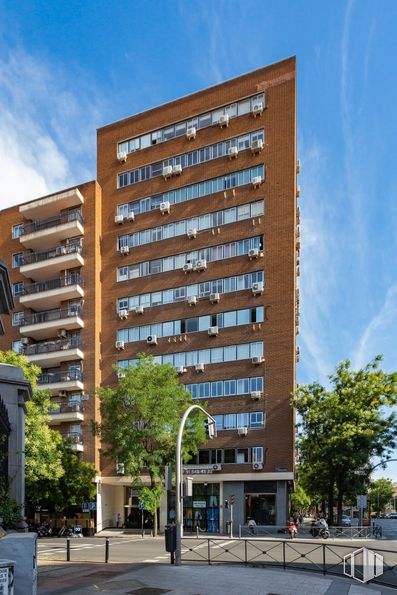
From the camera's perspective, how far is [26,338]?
5331 centimetres

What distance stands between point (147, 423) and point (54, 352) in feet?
47.4

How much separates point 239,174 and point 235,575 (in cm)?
3579

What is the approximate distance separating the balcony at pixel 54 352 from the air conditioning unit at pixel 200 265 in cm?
1235

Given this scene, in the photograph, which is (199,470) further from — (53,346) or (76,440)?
(53,346)

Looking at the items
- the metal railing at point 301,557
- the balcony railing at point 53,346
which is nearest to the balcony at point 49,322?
the balcony railing at point 53,346

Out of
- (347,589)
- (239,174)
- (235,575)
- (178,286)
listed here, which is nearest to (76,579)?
(235,575)

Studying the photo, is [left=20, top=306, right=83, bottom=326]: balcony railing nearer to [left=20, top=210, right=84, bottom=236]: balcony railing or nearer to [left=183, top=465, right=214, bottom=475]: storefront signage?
[left=20, top=210, right=84, bottom=236]: balcony railing

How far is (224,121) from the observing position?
48062mm

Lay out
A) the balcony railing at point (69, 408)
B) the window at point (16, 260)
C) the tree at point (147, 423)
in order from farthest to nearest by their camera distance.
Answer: the window at point (16, 260)
the balcony railing at point (69, 408)
the tree at point (147, 423)

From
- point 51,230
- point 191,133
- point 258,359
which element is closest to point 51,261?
point 51,230

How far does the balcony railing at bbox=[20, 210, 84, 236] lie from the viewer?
5231 cm

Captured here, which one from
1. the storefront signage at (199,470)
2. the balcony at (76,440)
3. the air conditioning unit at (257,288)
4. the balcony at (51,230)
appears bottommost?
the storefront signage at (199,470)

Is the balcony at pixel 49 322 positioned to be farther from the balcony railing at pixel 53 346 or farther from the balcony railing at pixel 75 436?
the balcony railing at pixel 75 436

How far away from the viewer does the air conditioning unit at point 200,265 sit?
47.3m
